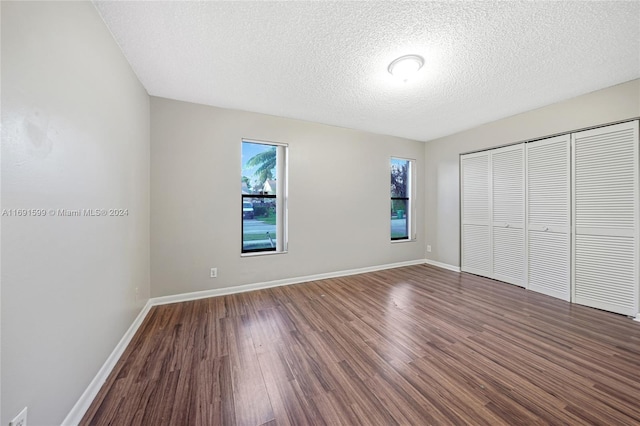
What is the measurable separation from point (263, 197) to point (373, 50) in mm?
2439

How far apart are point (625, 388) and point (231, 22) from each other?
3.86 m

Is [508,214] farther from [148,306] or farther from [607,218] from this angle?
[148,306]

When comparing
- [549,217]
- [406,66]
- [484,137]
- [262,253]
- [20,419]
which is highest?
[406,66]

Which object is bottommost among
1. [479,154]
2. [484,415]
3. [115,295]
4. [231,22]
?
[484,415]

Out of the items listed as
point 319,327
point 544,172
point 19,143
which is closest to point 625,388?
point 319,327

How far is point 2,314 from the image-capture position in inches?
35.0

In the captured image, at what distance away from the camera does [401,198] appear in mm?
4941

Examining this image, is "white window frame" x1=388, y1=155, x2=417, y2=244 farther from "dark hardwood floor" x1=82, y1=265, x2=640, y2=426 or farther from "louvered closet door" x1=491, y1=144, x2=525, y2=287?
"dark hardwood floor" x1=82, y1=265, x2=640, y2=426

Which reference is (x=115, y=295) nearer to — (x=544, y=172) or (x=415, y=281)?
(x=415, y=281)

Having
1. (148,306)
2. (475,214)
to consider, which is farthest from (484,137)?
(148,306)

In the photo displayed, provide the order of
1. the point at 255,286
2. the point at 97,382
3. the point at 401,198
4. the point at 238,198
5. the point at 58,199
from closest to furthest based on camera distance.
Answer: the point at 58,199
the point at 97,382
the point at 238,198
the point at 255,286
the point at 401,198

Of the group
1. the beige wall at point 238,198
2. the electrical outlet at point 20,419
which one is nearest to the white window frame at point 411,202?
the beige wall at point 238,198

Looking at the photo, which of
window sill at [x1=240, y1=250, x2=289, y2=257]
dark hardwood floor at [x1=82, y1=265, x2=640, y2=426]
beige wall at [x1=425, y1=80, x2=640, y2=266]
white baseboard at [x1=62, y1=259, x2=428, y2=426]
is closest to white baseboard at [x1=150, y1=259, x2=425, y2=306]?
white baseboard at [x1=62, y1=259, x2=428, y2=426]

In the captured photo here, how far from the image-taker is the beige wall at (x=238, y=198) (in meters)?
2.98
